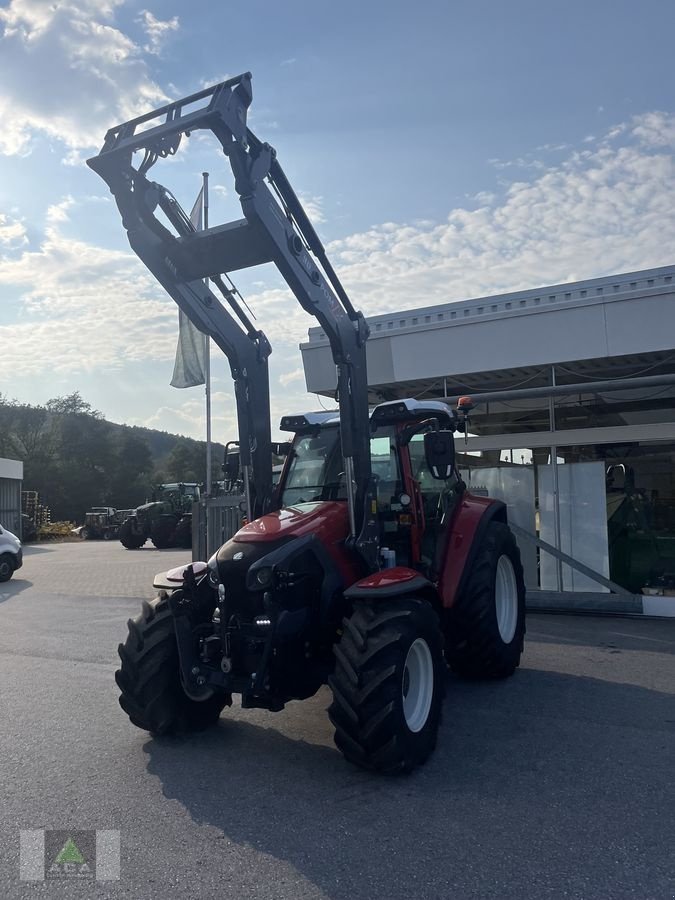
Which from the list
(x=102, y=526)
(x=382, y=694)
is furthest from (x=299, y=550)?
(x=102, y=526)

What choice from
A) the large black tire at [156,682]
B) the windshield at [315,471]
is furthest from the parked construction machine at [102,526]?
the large black tire at [156,682]

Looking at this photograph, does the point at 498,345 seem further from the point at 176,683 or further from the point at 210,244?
the point at 176,683

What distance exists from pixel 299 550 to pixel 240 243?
2.20 meters

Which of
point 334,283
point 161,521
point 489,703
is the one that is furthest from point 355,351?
point 161,521

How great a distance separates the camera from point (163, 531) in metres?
27.7

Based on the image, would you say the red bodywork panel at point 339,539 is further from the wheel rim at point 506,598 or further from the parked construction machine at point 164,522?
the parked construction machine at point 164,522

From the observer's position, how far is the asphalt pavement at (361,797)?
343 cm

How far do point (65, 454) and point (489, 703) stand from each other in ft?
228

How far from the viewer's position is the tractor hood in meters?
5.30

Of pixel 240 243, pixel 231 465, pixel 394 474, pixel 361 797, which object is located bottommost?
pixel 361 797

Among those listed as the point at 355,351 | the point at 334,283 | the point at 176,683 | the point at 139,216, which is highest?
the point at 139,216

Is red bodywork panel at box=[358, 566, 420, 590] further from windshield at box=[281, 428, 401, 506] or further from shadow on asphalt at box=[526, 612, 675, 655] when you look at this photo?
shadow on asphalt at box=[526, 612, 675, 655]

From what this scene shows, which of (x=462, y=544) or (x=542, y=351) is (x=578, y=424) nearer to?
(x=542, y=351)

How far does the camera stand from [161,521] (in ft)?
91.0
